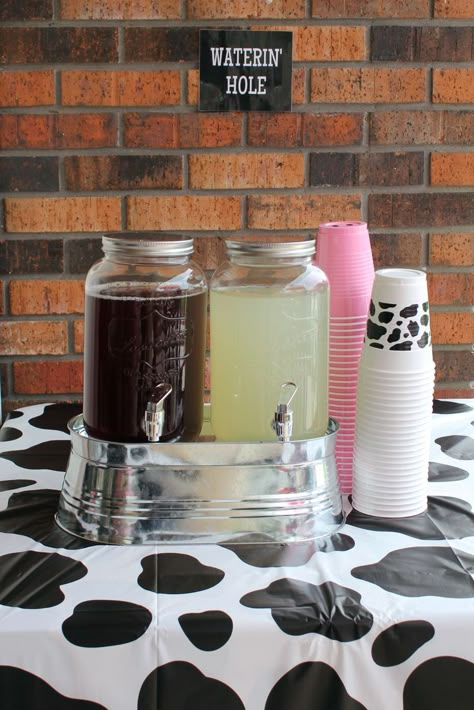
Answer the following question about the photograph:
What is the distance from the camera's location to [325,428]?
117 cm

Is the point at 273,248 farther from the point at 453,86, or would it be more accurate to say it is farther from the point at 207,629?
the point at 453,86

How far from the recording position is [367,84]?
1854 mm

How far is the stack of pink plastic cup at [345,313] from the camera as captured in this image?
47.3 inches

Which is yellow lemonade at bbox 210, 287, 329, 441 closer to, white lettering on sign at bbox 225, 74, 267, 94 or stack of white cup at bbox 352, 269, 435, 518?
stack of white cup at bbox 352, 269, 435, 518

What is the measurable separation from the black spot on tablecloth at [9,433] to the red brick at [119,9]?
0.82 metres

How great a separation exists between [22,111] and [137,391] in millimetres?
965

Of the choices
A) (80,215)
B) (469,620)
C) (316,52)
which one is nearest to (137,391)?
(469,620)

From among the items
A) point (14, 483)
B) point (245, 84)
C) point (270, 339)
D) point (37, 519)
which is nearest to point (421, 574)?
point (270, 339)

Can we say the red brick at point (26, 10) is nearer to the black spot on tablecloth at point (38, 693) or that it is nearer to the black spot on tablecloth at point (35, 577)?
the black spot on tablecloth at point (35, 577)

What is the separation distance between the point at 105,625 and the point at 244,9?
1.31 m

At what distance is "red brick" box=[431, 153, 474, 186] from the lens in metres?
1.90

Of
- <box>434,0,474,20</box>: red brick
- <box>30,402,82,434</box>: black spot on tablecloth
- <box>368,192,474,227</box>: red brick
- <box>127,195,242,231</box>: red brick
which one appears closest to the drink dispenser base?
<box>30,402,82,434</box>: black spot on tablecloth

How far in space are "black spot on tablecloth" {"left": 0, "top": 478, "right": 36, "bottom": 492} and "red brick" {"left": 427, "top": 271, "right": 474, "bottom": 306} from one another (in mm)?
1017

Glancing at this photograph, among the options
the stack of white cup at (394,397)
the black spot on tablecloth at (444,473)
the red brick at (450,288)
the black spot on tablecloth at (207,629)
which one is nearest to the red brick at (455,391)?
the red brick at (450,288)
